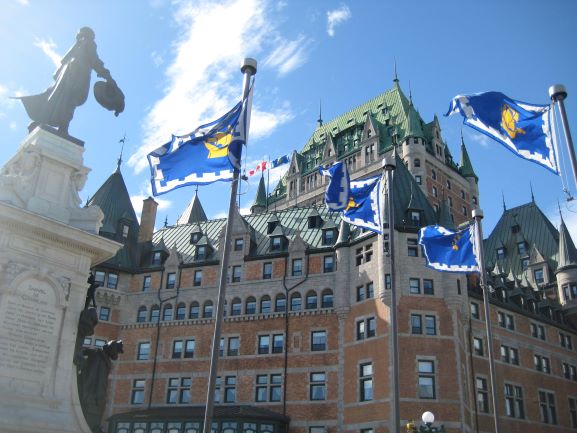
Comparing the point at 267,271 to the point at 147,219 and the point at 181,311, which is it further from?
the point at 147,219

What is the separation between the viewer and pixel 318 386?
42.8 meters

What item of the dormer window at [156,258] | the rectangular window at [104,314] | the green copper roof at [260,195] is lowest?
the rectangular window at [104,314]

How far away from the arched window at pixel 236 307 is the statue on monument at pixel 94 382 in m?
33.2

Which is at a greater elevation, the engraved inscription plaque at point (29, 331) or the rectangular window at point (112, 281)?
the rectangular window at point (112, 281)

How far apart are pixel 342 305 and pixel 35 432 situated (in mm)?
33126

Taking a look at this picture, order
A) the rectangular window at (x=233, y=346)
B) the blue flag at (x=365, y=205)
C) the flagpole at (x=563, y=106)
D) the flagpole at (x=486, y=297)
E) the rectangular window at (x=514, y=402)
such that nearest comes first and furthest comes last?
the flagpole at (x=563, y=106) → the blue flag at (x=365, y=205) → the flagpole at (x=486, y=297) → the rectangular window at (x=233, y=346) → the rectangular window at (x=514, y=402)

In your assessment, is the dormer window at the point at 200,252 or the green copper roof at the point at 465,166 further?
the green copper roof at the point at 465,166

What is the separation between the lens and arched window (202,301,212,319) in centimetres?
4859

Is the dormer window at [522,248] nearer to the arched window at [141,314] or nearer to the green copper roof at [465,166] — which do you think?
the green copper roof at [465,166]

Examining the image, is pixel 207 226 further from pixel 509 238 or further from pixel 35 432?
pixel 35 432

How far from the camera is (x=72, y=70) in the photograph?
53.1ft

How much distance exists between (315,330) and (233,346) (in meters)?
6.45

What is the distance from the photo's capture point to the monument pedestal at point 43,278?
1270 cm

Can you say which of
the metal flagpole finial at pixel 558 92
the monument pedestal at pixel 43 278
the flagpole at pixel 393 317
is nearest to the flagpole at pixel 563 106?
the metal flagpole finial at pixel 558 92
